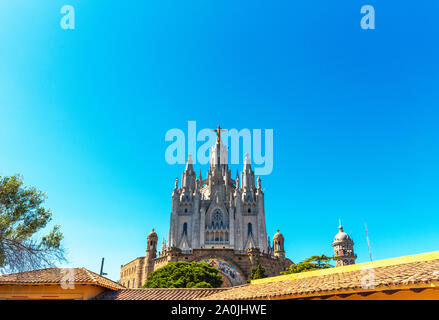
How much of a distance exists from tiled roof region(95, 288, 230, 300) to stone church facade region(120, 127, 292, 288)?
96.0 feet

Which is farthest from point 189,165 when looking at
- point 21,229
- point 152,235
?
point 21,229

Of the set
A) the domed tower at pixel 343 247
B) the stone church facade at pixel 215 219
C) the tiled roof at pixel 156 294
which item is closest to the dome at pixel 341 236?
the domed tower at pixel 343 247

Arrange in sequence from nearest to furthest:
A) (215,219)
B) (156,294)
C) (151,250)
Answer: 1. (156,294)
2. (151,250)
3. (215,219)

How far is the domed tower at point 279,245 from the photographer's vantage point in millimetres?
46800

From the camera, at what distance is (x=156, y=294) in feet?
42.7

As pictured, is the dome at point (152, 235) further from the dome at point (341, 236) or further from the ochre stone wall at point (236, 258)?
the dome at point (341, 236)

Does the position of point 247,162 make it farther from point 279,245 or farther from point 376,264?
point 376,264

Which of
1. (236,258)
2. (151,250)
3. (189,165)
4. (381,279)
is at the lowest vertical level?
(381,279)

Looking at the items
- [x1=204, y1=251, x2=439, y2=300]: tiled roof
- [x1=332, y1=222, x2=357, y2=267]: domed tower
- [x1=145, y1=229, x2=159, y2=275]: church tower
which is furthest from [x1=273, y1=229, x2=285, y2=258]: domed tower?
[x1=204, y1=251, x2=439, y2=300]: tiled roof

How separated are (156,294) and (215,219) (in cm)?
4773

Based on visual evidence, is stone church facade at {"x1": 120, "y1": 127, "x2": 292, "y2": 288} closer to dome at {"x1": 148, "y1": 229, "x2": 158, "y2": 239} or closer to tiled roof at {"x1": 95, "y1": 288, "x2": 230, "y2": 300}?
dome at {"x1": 148, "y1": 229, "x2": 158, "y2": 239}

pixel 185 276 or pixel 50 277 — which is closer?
pixel 50 277
